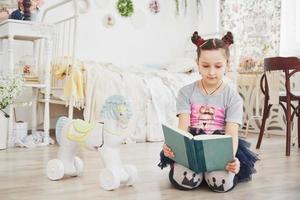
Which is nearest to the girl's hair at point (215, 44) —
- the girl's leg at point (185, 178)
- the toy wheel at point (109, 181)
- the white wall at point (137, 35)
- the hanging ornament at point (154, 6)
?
the girl's leg at point (185, 178)

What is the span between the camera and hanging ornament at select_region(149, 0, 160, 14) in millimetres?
4410

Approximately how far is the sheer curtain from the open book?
2.71 metres

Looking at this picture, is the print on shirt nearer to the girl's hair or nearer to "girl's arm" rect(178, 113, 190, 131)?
"girl's arm" rect(178, 113, 190, 131)

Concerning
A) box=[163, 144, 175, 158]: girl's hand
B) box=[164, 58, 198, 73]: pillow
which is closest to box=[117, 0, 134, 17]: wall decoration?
box=[164, 58, 198, 73]: pillow

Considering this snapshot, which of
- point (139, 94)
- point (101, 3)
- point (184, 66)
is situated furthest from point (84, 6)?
point (139, 94)

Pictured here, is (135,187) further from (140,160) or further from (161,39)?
(161,39)

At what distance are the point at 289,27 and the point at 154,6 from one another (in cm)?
135

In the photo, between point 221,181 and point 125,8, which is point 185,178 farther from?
point 125,8

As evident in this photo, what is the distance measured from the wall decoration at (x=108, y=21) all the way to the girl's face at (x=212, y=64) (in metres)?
2.66

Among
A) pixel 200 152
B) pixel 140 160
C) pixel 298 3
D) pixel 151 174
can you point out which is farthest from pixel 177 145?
pixel 298 3

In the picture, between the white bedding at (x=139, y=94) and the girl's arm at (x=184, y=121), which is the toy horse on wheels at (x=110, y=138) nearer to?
the girl's arm at (x=184, y=121)

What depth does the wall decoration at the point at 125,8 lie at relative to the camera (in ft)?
13.7

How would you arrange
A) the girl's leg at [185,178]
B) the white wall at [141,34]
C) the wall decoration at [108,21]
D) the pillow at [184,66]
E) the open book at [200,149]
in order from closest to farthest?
the open book at [200,149] < the girl's leg at [185,178] < the pillow at [184,66] < the white wall at [141,34] < the wall decoration at [108,21]

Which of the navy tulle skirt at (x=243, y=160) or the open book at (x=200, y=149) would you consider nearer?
the open book at (x=200, y=149)
